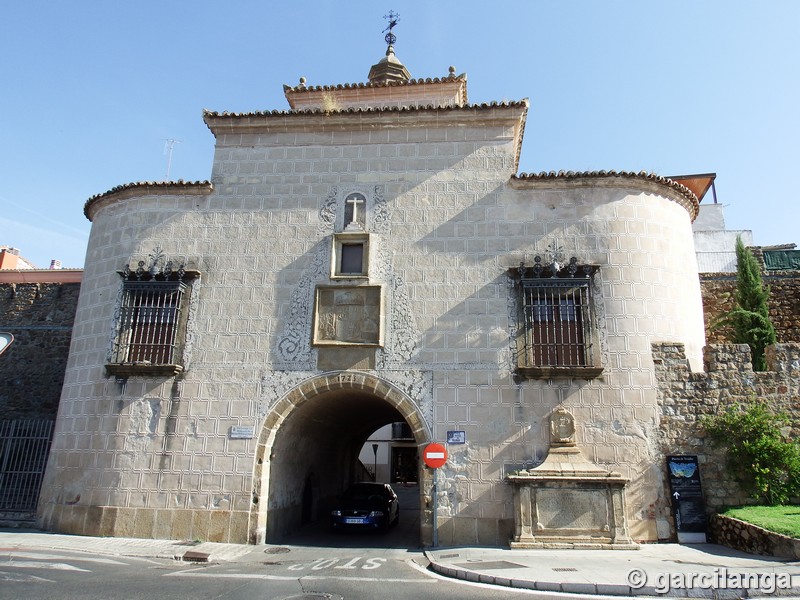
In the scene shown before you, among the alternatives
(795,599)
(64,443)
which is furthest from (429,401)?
(64,443)

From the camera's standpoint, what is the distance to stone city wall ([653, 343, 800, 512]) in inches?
437

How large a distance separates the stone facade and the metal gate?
4.63 feet

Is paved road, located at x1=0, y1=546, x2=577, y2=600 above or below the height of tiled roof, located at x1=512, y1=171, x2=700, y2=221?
below

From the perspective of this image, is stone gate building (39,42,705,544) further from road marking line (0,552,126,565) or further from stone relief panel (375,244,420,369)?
road marking line (0,552,126,565)

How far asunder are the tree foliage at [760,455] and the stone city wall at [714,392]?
227mm

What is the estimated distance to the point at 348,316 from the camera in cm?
1218

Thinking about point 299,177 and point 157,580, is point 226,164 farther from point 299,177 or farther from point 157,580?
point 157,580

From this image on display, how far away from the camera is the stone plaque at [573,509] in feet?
34.0

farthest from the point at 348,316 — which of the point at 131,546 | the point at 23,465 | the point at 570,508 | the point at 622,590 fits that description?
the point at 23,465

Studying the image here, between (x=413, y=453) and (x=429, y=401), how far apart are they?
2179 cm

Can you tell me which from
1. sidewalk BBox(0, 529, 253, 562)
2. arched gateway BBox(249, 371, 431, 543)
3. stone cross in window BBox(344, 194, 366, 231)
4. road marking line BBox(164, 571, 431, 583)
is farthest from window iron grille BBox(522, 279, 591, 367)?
sidewalk BBox(0, 529, 253, 562)

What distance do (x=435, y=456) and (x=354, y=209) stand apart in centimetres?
559

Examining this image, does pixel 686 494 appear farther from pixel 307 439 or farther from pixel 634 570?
pixel 307 439

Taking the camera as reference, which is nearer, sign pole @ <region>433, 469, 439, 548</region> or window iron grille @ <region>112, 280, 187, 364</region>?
sign pole @ <region>433, 469, 439, 548</region>
